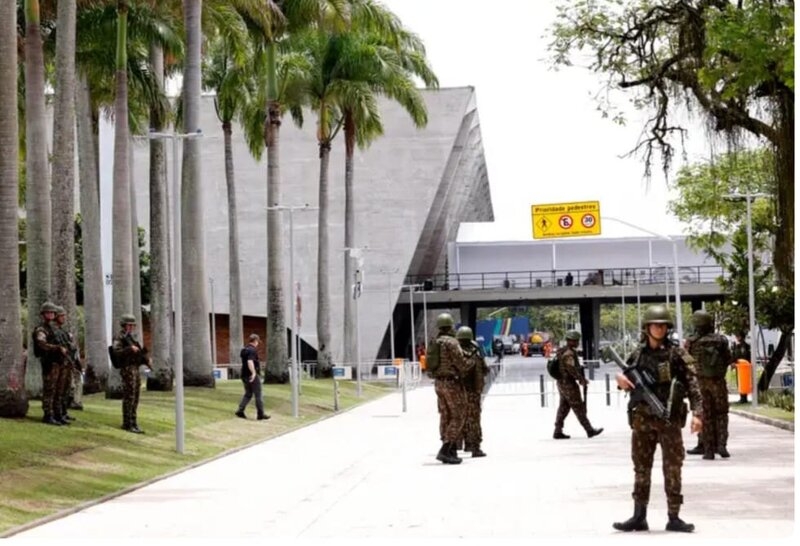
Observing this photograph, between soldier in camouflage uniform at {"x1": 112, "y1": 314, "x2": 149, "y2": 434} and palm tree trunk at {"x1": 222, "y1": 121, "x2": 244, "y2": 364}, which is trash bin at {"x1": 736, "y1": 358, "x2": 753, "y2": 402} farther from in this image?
soldier in camouflage uniform at {"x1": 112, "y1": 314, "x2": 149, "y2": 434}

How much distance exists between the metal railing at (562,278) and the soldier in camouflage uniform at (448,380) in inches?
2601

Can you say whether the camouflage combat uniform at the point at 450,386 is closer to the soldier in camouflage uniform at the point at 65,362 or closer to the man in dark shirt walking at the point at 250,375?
the soldier in camouflage uniform at the point at 65,362

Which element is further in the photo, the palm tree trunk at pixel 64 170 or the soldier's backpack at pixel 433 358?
the palm tree trunk at pixel 64 170

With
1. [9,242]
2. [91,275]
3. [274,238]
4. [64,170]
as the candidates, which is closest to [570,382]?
[9,242]

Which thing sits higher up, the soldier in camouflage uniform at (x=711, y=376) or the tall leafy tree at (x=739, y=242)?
the tall leafy tree at (x=739, y=242)

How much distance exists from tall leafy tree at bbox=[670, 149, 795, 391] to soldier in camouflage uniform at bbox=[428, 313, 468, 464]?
65.5ft

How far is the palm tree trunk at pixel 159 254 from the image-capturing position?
1394 inches

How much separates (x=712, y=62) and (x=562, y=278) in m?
72.4

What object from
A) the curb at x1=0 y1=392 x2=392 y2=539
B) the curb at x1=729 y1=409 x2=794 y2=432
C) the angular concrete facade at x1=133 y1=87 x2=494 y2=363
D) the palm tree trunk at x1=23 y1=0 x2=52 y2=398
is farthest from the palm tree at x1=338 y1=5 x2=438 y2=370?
the curb at x1=0 y1=392 x2=392 y2=539

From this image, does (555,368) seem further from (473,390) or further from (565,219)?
(565,219)

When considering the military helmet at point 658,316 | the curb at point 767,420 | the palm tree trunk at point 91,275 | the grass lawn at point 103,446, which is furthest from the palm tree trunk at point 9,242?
the curb at point 767,420

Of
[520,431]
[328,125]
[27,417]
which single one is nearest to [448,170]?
[328,125]

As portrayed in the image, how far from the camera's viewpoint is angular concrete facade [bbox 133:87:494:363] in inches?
3265

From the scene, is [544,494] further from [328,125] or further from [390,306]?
[390,306]
